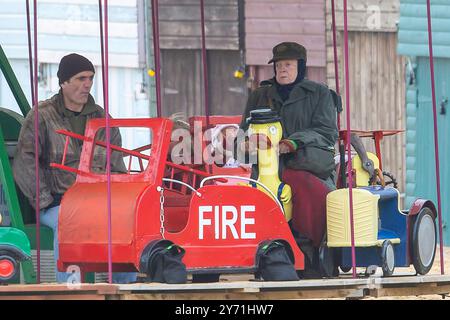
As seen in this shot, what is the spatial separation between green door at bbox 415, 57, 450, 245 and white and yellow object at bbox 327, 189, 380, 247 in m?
11.6

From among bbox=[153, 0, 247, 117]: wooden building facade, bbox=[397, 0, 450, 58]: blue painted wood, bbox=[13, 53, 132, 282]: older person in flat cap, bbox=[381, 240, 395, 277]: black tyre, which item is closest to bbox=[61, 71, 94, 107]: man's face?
bbox=[13, 53, 132, 282]: older person in flat cap

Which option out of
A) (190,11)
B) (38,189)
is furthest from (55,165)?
(190,11)

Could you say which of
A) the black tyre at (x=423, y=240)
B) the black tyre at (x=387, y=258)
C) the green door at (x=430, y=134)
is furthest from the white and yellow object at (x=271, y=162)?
the green door at (x=430, y=134)

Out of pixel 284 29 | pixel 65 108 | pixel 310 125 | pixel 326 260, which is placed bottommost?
pixel 326 260

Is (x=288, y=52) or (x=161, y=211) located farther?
(x=288, y=52)

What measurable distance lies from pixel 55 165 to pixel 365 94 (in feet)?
53.9

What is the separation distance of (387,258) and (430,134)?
12438 millimetres

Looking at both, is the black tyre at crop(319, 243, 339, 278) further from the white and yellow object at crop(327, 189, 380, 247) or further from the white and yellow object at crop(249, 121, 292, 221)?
the white and yellow object at crop(249, 121, 292, 221)

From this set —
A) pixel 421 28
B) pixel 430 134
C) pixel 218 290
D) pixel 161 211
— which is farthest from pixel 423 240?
pixel 421 28

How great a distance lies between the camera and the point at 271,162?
1187cm

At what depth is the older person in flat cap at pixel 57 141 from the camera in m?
12.2

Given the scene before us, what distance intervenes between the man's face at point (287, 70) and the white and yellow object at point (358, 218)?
0.84 meters

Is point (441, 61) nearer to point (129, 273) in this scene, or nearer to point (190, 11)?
point (190, 11)

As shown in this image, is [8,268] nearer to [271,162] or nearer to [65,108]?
[65,108]
